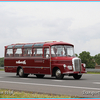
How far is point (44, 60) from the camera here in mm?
23438

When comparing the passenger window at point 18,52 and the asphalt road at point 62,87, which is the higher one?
the passenger window at point 18,52

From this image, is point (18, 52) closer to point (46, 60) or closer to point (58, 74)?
point (46, 60)

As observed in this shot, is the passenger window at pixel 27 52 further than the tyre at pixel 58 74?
Yes

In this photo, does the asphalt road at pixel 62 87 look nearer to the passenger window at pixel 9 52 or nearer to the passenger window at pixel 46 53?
the passenger window at pixel 46 53

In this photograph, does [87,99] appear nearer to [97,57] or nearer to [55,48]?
[55,48]

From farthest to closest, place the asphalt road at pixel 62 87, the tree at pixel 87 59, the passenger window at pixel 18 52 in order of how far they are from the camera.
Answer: the tree at pixel 87 59 < the passenger window at pixel 18 52 < the asphalt road at pixel 62 87

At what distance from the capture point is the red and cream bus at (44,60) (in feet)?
71.9

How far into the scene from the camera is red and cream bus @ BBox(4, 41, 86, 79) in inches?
863

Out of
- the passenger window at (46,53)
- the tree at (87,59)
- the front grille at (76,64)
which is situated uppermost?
the tree at (87,59)

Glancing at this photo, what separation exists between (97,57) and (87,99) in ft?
504

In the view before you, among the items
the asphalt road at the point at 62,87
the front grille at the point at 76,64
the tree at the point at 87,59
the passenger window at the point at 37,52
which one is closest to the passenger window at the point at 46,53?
the passenger window at the point at 37,52

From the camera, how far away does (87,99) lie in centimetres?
1016

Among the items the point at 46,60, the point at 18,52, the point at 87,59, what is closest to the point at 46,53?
the point at 46,60

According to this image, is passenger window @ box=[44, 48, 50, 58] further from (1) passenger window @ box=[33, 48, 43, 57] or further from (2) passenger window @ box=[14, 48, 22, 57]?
(2) passenger window @ box=[14, 48, 22, 57]
